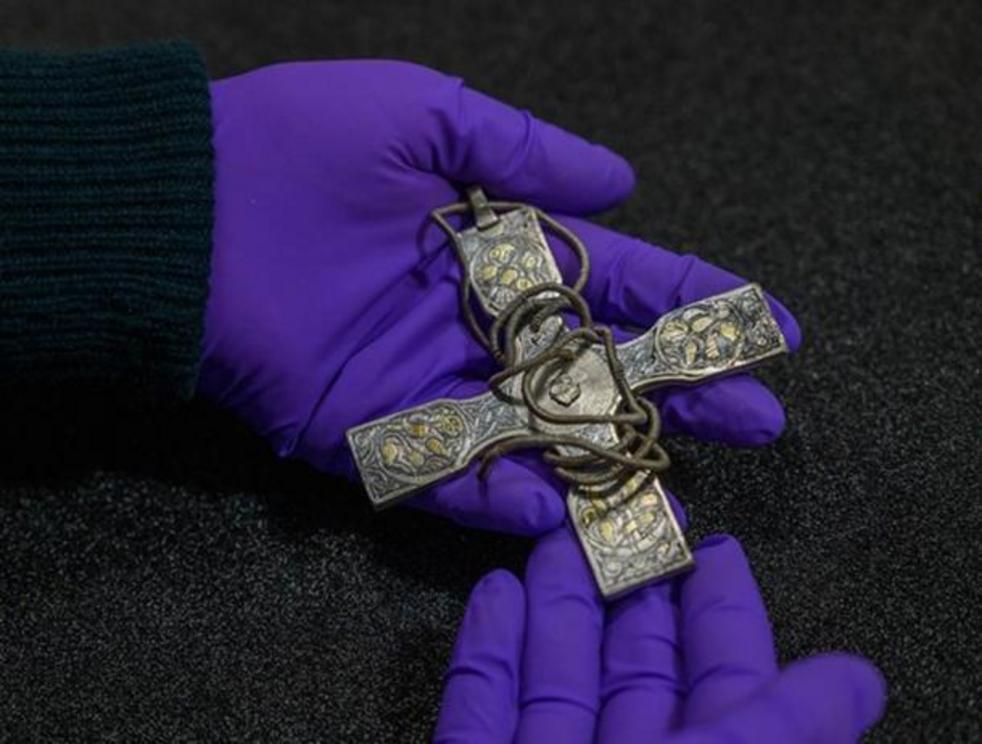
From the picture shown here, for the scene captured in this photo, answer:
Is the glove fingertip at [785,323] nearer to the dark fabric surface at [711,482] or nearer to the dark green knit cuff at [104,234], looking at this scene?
the dark fabric surface at [711,482]

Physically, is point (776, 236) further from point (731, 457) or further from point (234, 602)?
point (234, 602)

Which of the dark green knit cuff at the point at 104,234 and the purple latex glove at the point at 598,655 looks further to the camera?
the dark green knit cuff at the point at 104,234

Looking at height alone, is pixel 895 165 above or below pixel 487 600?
above

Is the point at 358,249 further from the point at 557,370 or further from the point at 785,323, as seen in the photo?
the point at 785,323

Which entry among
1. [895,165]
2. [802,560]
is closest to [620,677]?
[802,560]

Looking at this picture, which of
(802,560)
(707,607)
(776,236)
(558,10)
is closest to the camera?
(707,607)

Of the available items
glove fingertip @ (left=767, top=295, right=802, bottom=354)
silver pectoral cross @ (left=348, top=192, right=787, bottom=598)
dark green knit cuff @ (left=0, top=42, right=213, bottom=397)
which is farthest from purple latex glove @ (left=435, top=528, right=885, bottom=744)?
dark green knit cuff @ (left=0, top=42, right=213, bottom=397)

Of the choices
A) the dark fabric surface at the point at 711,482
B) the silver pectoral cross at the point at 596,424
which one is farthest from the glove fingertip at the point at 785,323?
the dark fabric surface at the point at 711,482

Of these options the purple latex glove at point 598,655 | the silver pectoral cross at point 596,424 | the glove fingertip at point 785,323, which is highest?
the glove fingertip at point 785,323
